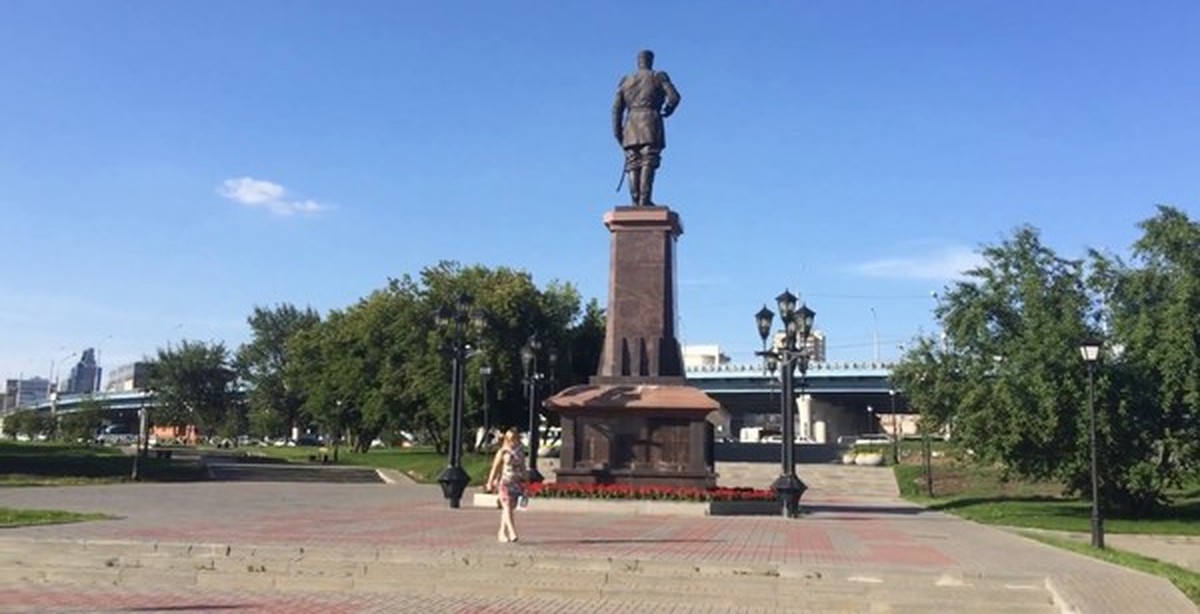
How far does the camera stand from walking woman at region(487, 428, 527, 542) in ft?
45.7

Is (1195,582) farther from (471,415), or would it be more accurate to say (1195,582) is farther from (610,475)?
(471,415)

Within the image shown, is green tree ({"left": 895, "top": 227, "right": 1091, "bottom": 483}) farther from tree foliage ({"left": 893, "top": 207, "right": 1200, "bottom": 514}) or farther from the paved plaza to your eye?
the paved plaza

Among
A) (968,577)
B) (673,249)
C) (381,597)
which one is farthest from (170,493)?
(968,577)

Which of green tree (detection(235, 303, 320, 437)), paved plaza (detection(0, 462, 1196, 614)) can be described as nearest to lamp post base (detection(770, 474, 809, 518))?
paved plaza (detection(0, 462, 1196, 614))

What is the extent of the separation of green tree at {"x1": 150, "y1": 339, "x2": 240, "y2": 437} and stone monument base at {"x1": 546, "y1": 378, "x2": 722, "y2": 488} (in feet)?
251

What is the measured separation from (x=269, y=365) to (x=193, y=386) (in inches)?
280

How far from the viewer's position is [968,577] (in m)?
10.8

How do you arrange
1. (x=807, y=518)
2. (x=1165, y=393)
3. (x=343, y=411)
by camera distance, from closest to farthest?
(x=807, y=518) < (x=1165, y=393) < (x=343, y=411)

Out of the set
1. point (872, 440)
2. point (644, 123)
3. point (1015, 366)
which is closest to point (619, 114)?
point (644, 123)

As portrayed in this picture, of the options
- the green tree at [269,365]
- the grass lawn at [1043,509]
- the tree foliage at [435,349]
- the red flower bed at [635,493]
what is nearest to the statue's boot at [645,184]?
the red flower bed at [635,493]

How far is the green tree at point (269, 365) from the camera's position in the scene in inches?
3679

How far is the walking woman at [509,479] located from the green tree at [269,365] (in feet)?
269

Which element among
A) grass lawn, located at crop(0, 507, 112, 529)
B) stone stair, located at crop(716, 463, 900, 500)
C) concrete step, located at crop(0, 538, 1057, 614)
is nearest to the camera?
concrete step, located at crop(0, 538, 1057, 614)

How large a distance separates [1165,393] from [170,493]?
27701mm
